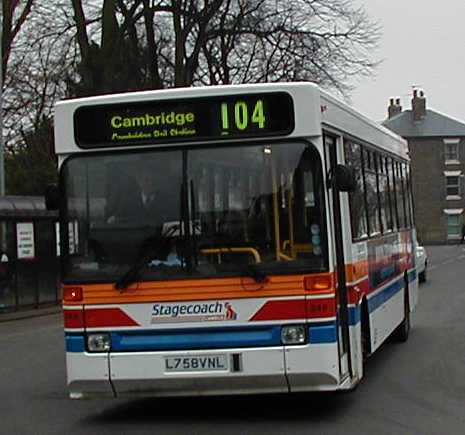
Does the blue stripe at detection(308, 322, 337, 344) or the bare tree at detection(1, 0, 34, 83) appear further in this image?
the bare tree at detection(1, 0, 34, 83)

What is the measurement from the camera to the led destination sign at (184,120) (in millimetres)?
9719

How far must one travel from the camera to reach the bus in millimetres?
9523

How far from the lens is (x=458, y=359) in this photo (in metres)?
14.4

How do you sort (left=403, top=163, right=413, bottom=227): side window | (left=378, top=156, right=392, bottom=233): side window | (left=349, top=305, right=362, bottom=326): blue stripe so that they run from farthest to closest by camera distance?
(left=403, top=163, right=413, bottom=227): side window, (left=378, top=156, right=392, bottom=233): side window, (left=349, top=305, right=362, bottom=326): blue stripe

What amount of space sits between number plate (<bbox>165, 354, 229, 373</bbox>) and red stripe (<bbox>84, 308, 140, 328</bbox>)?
454mm

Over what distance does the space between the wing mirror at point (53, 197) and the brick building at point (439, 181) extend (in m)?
83.4

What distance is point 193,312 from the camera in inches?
377

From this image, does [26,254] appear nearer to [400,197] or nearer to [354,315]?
[400,197]

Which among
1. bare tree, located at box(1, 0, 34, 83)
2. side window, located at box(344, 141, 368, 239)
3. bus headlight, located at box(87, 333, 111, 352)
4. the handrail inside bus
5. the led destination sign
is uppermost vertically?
bare tree, located at box(1, 0, 34, 83)

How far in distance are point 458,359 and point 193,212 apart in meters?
5.92

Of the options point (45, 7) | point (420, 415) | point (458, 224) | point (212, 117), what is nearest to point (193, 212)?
point (212, 117)

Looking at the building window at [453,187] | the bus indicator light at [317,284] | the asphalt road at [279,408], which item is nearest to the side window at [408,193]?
the asphalt road at [279,408]

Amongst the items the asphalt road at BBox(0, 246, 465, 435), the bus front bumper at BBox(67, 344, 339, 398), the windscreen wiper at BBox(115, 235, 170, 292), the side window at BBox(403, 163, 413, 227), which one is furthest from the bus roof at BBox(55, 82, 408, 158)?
the side window at BBox(403, 163, 413, 227)

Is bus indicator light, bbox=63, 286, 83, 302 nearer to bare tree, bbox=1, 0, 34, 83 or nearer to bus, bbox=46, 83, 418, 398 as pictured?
bus, bbox=46, 83, 418, 398
